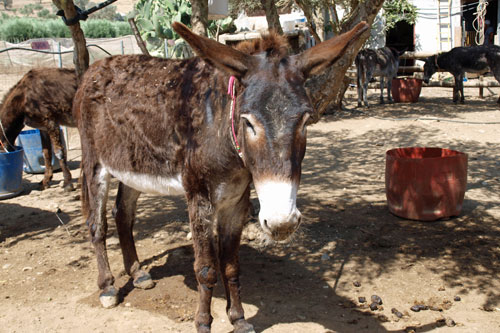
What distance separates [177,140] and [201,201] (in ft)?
1.46

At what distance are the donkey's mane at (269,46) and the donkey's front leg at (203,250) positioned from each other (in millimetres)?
968

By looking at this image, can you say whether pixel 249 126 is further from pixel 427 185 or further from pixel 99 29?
pixel 99 29

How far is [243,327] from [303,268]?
3.65 ft

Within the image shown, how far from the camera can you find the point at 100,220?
A: 3715mm

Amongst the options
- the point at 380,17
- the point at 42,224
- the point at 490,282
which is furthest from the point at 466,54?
the point at 42,224

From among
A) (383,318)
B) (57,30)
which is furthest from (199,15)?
(57,30)

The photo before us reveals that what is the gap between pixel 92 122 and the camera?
3602 mm

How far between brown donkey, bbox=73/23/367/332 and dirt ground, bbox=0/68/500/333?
1.11 feet

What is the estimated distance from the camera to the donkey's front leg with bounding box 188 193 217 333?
2.82 metres

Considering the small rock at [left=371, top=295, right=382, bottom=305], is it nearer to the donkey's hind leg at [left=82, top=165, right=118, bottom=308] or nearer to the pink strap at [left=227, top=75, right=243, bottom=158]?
the pink strap at [left=227, top=75, right=243, bottom=158]

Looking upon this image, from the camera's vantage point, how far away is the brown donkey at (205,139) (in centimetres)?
212

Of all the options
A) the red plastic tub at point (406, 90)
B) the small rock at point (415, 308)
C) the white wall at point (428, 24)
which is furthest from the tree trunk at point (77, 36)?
the white wall at point (428, 24)

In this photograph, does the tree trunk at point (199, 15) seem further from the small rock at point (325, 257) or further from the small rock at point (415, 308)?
the small rock at point (415, 308)

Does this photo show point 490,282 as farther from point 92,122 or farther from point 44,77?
point 44,77
